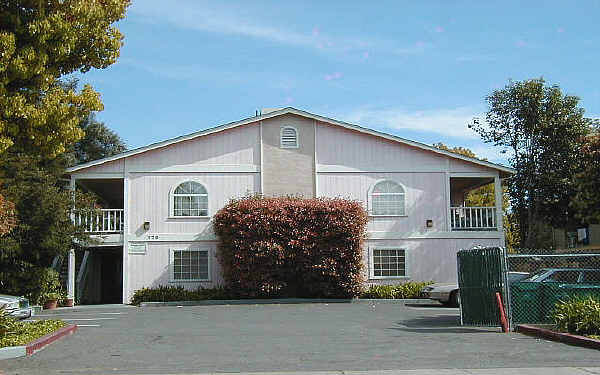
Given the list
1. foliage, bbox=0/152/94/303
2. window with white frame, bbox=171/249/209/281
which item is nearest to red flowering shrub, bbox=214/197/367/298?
window with white frame, bbox=171/249/209/281

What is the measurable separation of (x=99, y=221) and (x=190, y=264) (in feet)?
13.1

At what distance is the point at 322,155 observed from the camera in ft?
94.8

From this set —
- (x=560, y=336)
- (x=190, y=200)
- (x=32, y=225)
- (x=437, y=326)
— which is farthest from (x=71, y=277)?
(x=560, y=336)

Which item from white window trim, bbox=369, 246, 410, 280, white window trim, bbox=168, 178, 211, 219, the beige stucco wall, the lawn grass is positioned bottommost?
the lawn grass

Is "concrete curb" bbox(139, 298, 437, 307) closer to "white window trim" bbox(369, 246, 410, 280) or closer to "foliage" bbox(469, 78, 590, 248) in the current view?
"white window trim" bbox(369, 246, 410, 280)

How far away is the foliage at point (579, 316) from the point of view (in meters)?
12.9

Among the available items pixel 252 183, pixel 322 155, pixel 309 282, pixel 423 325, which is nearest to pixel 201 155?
pixel 252 183

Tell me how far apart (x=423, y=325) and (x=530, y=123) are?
23.3 metres

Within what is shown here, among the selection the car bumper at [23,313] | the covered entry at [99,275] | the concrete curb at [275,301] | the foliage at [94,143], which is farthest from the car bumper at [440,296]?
the foliage at [94,143]

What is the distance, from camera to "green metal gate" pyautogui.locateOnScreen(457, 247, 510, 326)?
14914 millimetres

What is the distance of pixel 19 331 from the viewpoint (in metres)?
14.1

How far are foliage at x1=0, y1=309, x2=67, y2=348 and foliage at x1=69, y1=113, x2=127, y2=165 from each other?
31.1m

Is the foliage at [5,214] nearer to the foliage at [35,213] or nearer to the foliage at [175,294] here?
the foliage at [35,213]

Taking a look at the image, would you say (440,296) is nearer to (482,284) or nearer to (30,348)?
(482,284)
